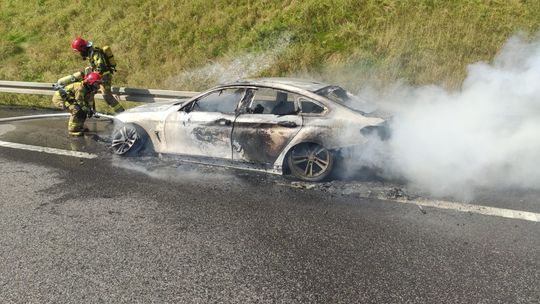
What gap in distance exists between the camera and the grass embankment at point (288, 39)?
10.6 m

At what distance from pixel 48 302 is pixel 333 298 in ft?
7.46

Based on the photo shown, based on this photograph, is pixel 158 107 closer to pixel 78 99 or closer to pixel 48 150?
pixel 48 150

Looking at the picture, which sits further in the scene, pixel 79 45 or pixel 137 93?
pixel 137 93

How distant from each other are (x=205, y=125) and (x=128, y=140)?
68.9 inches

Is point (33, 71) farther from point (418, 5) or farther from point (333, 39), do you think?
point (418, 5)

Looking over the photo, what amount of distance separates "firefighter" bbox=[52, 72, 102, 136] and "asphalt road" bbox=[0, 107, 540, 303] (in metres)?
2.71

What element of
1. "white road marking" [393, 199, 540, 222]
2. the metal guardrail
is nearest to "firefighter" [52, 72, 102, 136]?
the metal guardrail

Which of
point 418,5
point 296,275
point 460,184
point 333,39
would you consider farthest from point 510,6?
point 296,275

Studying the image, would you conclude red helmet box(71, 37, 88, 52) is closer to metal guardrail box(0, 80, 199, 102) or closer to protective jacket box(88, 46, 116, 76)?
protective jacket box(88, 46, 116, 76)

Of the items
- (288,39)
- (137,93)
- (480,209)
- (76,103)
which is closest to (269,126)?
(480,209)

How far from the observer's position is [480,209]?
4.66m

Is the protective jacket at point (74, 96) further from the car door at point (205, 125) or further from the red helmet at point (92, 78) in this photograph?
the car door at point (205, 125)

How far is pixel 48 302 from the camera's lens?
132 inches

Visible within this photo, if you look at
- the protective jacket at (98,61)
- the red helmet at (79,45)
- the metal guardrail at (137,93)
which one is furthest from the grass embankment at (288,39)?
the red helmet at (79,45)
